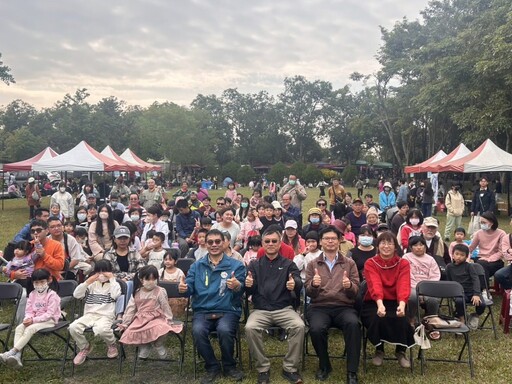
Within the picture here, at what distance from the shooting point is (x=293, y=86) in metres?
62.5

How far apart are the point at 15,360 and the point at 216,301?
2120 mm

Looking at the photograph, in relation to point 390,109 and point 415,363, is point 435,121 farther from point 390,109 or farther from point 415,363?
point 415,363

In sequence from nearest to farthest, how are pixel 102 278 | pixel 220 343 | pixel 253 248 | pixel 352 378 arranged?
pixel 352 378 < pixel 220 343 < pixel 102 278 < pixel 253 248

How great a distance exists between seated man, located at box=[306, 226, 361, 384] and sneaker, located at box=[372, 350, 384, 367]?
1.69 feet

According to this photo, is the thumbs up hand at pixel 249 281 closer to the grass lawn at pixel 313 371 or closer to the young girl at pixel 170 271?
the grass lawn at pixel 313 371

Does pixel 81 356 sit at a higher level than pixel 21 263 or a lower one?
lower

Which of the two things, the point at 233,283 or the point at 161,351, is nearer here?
the point at 233,283

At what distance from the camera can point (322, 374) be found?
4125 mm

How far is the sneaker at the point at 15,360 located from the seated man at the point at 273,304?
93.5 inches

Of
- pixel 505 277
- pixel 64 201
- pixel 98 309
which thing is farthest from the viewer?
pixel 64 201

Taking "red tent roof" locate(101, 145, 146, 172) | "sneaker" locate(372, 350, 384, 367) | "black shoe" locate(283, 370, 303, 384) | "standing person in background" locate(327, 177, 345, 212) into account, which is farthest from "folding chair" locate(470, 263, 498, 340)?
"red tent roof" locate(101, 145, 146, 172)

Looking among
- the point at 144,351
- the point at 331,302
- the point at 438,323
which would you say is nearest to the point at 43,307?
the point at 144,351

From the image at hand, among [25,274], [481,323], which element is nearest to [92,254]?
[25,274]

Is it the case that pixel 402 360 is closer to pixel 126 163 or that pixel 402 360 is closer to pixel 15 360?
pixel 15 360
